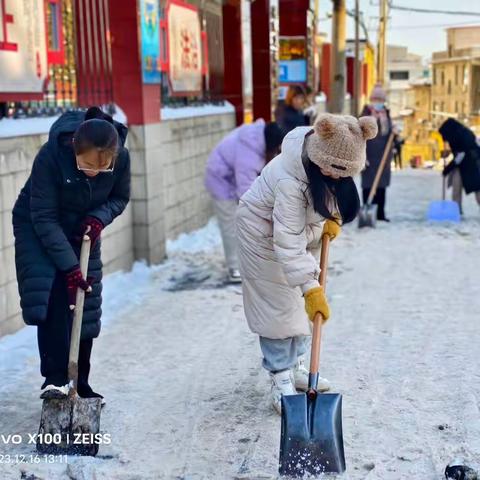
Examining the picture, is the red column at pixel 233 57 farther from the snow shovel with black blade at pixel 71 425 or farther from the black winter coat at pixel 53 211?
the snow shovel with black blade at pixel 71 425

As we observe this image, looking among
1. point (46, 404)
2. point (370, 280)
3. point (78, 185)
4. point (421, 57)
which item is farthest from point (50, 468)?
point (421, 57)

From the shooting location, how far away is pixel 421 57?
90.1m

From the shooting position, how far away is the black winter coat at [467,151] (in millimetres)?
10383

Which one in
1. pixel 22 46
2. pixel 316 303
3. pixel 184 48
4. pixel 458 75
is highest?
pixel 184 48

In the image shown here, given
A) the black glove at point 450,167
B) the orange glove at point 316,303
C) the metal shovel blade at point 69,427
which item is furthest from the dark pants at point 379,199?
the metal shovel blade at point 69,427

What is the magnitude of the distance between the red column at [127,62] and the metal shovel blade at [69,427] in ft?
14.2

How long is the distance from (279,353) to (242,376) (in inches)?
30.2

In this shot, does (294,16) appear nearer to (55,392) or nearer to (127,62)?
(127,62)

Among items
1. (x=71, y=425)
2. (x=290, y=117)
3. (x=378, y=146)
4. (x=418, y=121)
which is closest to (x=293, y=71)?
(x=378, y=146)

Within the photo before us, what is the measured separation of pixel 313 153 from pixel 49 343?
1478mm

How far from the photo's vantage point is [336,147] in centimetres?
358

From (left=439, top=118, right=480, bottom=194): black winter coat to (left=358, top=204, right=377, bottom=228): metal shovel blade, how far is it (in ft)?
4.22

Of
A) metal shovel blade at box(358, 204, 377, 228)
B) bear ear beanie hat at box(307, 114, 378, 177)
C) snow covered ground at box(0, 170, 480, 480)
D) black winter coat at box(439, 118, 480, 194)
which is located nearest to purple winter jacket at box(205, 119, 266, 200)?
snow covered ground at box(0, 170, 480, 480)

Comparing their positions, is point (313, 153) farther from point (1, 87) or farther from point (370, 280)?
point (370, 280)
